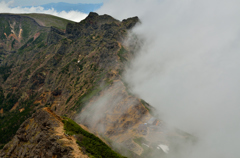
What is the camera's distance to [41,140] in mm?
51125

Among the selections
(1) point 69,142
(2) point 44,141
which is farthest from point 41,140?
(1) point 69,142

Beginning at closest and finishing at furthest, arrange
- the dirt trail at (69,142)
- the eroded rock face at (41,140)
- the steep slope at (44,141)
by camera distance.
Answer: the dirt trail at (69,142)
the steep slope at (44,141)
the eroded rock face at (41,140)

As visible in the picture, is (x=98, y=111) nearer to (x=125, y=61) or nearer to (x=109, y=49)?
(x=125, y=61)

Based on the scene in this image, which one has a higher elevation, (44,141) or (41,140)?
(44,141)

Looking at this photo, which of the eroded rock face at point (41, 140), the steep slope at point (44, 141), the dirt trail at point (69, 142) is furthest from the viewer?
the eroded rock face at point (41, 140)

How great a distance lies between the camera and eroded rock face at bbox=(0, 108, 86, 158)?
47.3 metres

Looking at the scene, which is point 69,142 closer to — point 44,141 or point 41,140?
point 44,141

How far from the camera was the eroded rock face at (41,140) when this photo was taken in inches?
1864

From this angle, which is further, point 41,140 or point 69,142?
point 41,140

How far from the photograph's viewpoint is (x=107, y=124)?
357 feet

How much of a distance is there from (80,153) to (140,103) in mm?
67544

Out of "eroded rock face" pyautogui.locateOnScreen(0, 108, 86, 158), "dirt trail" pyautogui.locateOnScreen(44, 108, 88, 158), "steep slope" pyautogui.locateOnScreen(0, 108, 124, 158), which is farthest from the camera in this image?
"eroded rock face" pyautogui.locateOnScreen(0, 108, 86, 158)

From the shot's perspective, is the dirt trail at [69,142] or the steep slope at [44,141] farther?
the steep slope at [44,141]

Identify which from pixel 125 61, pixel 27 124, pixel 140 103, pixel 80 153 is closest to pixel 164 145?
pixel 140 103
